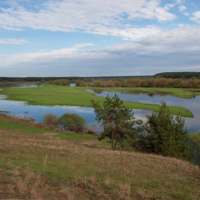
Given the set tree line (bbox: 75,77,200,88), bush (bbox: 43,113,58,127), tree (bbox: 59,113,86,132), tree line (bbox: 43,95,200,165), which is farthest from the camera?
tree line (bbox: 75,77,200,88)

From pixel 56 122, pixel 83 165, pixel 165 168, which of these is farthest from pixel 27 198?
pixel 56 122

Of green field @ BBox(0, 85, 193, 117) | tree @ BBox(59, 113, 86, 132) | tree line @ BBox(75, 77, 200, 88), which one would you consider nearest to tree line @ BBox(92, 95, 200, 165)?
tree @ BBox(59, 113, 86, 132)

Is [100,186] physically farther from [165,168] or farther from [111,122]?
[111,122]

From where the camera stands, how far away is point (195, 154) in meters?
17.3

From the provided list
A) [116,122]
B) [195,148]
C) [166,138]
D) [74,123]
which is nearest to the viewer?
[166,138]

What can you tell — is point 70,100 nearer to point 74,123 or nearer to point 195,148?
point 74,123

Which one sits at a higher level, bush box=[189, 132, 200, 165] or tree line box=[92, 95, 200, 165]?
tree line box=[92, 95, 200, 165]

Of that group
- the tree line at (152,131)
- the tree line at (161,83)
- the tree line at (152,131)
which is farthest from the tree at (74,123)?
the tree line at (161,83)

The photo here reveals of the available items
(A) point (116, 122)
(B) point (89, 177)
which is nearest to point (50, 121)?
(A) point (116, 122)

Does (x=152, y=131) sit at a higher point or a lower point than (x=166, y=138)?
higher

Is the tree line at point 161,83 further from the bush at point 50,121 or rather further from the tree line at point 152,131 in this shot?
the tree line at point 152,131

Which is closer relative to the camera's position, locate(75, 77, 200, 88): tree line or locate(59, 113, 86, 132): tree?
locate(59, 113, 86, 132): tree

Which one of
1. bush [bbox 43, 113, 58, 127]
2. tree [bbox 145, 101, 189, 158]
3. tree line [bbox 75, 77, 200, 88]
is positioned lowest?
bush [bbox 43, 113, 58, 127]

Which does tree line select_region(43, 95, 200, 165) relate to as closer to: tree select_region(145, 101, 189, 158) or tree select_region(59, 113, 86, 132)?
tree select_region(145, 101, 189, 158)
